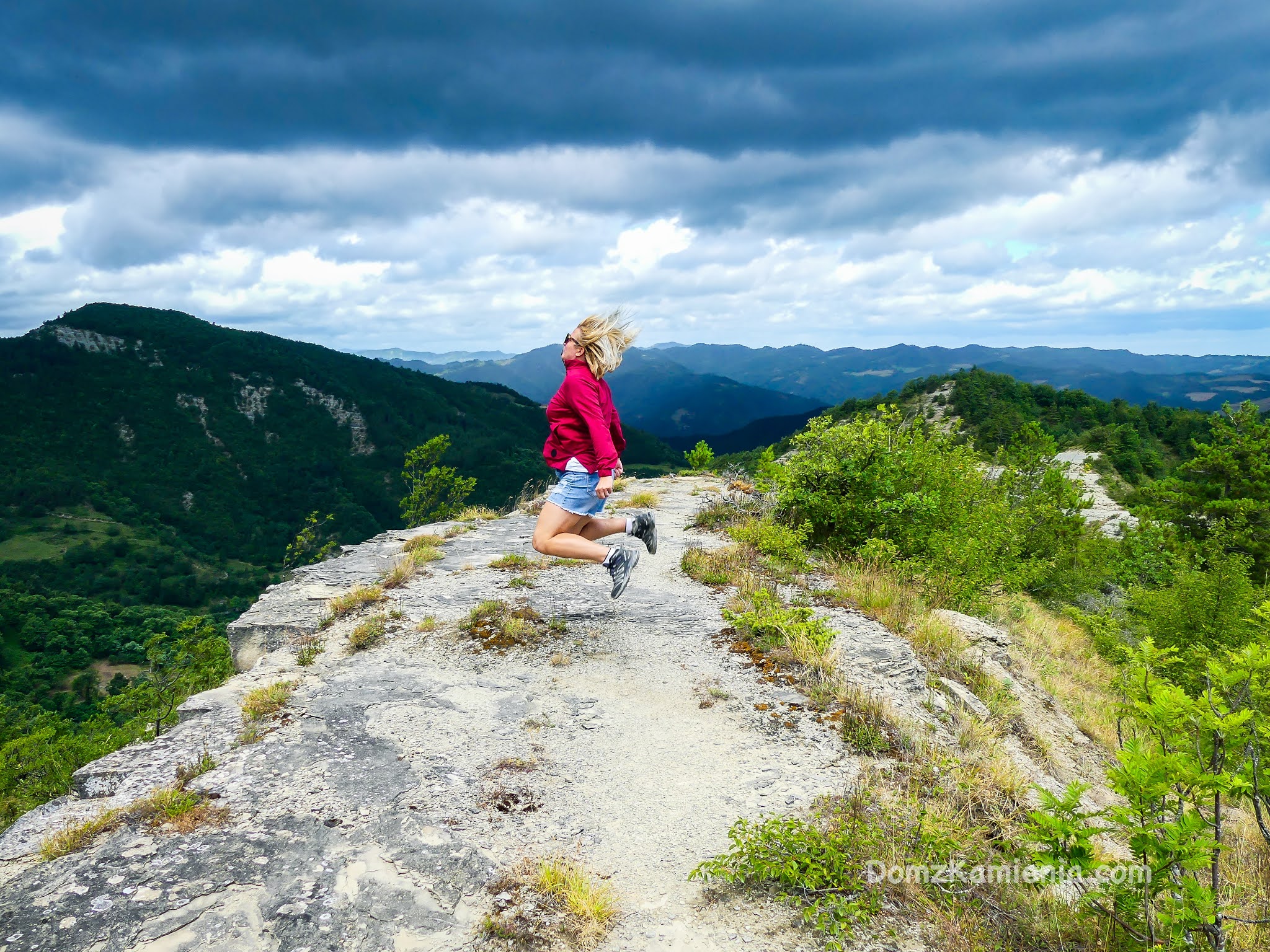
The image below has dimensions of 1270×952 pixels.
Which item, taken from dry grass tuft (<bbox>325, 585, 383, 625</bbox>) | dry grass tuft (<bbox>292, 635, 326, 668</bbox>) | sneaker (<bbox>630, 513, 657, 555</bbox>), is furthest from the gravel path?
sneaker (<bbox>630, 513, 657, 555</bbox>)

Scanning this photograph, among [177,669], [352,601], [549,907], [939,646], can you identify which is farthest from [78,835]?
[177,669]

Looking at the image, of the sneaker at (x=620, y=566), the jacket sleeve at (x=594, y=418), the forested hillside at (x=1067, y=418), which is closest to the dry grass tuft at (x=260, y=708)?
the sneaker at (x=620, y=566)

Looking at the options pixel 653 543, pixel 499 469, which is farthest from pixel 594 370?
pixel 499 469

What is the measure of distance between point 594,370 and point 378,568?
5.23 m

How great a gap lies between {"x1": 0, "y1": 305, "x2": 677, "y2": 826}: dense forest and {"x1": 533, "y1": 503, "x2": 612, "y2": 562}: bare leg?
196ft

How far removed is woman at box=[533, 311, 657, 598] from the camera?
5328 mm

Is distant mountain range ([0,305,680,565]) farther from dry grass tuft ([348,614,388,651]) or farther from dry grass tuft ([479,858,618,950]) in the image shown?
dry grass tuft ([479,858,618,950])

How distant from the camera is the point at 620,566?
5.76m

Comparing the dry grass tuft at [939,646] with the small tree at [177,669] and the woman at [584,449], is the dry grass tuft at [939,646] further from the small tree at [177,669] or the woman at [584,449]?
the small tree at [177,669]

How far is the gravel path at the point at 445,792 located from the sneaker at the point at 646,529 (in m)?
0.80

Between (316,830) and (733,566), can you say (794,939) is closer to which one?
(316,830)

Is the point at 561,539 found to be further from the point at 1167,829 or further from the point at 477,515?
the point at 477,515

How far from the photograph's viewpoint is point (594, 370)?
5.45 metres

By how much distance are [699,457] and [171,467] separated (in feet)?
510
